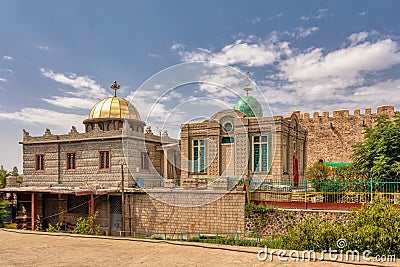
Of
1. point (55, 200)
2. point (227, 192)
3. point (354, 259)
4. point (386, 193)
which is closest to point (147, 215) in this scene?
point (227, 192)

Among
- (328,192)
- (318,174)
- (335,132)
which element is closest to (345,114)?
(335,132)

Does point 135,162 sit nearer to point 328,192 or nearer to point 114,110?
point 114,110

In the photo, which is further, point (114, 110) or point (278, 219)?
point (114, 110)

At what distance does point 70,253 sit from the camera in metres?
8.26

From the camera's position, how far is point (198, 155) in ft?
63.6

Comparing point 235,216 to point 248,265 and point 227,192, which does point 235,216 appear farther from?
point 248,265

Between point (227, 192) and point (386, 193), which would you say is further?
point (227, 192)

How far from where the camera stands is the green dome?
2106cm

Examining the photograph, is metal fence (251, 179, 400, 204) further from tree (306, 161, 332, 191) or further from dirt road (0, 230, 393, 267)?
dirt road (0, 230, 393, 267)

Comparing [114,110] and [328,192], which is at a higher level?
[114,110]

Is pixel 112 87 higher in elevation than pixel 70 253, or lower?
higher

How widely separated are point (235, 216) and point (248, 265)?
8.05m

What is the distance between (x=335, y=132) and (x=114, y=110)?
18.8 meters

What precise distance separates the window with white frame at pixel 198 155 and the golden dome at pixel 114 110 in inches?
251
